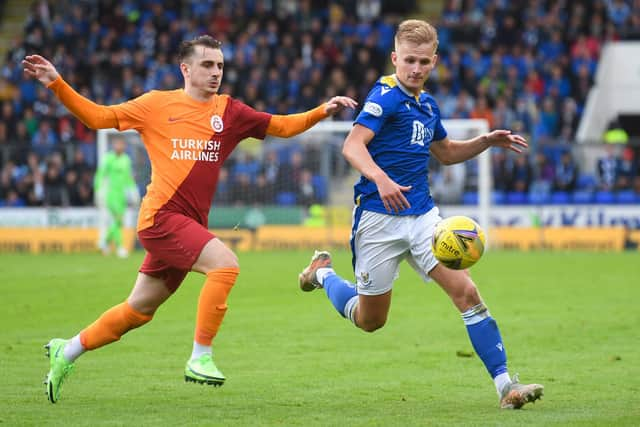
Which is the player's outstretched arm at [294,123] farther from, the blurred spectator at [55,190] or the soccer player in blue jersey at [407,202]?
the blurred spectator at [55,190]

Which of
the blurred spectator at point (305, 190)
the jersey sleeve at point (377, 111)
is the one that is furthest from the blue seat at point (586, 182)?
the jersey sleeve at point (377, 111)

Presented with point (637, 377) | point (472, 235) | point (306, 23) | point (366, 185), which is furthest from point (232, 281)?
point (306, 23)

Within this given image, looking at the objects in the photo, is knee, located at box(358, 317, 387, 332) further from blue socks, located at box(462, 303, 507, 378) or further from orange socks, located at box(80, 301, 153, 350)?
orange socks, located at box(80, 301, 153, 350)

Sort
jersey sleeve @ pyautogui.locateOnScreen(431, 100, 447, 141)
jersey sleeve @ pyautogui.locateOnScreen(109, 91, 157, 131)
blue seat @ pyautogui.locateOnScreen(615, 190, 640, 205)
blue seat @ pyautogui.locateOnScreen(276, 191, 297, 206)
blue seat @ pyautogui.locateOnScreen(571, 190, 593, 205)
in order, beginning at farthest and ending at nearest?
blue seat @ pyautogui.locateOnScreen(276, 191, 297, 206) → blue seat @ pyautogui.locateOnScreen(571, 190, 593, 205) → blue seat @ pyautogui.locateOnScreen(615, 190, 640, 205) → jersey sleeve @ pyautogui.locateOnScreen(431, 100, 447, 141) → jersey sleeve @ pyautogui.locateOnScreen(109, 91, 157, 131)

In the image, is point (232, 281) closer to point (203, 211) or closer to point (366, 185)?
point (203, 211)

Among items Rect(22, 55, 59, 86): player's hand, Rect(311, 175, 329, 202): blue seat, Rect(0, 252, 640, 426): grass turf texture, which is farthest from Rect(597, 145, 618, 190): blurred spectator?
Rect(22, 55, 59, 86): player's hand

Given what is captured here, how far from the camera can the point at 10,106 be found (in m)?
29.6

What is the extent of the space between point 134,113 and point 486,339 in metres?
2.67

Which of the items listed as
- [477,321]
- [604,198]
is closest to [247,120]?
[477,321]

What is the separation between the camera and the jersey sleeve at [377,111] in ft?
23.9

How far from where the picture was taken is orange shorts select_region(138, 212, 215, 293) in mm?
7344

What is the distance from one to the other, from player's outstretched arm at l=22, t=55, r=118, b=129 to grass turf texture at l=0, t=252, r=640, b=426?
71.2 inches

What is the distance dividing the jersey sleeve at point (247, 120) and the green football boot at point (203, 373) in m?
1.62

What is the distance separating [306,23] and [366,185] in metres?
25.3
